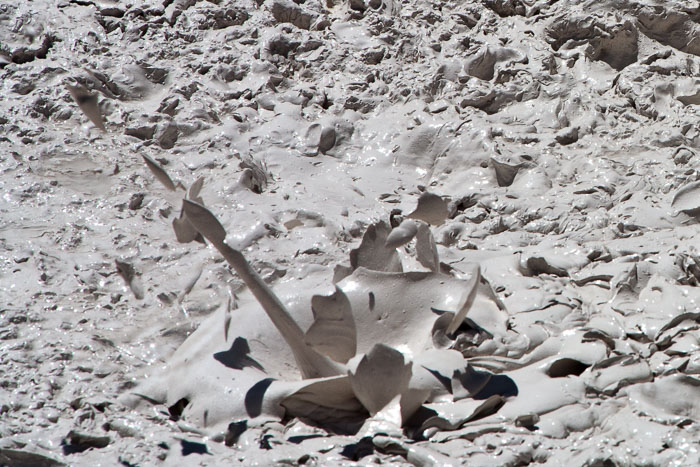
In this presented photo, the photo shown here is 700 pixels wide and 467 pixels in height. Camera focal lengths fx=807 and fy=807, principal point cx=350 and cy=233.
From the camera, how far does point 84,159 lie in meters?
2.16

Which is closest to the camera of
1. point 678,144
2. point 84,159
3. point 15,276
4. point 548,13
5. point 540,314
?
point 540,314

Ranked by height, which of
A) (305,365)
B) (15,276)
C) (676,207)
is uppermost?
(676,207)

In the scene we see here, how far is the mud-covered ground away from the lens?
4.04ft

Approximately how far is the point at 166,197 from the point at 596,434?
1259mm

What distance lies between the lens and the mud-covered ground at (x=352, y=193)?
1.23 metres

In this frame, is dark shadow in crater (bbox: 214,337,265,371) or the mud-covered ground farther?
dark shadow in crater (bbox: 214,337,265,371)

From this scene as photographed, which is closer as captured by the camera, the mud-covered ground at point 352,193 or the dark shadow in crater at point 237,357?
the mud-covered ground at point 352,193

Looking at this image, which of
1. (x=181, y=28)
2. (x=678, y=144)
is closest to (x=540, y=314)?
(x=678, y=144)

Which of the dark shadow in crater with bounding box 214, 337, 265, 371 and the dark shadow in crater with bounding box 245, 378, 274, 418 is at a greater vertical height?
the dark shadow in crater with bounding box 245, 378, 274, 418

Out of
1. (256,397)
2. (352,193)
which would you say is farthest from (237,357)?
(352,193)

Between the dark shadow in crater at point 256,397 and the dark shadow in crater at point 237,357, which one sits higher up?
the dark shadow in crater at point 256,397

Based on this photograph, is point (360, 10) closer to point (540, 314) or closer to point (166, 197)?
point (166, 197)

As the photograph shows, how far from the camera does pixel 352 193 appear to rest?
1.98 m

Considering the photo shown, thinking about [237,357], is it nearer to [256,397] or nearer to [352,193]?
[256,397]
